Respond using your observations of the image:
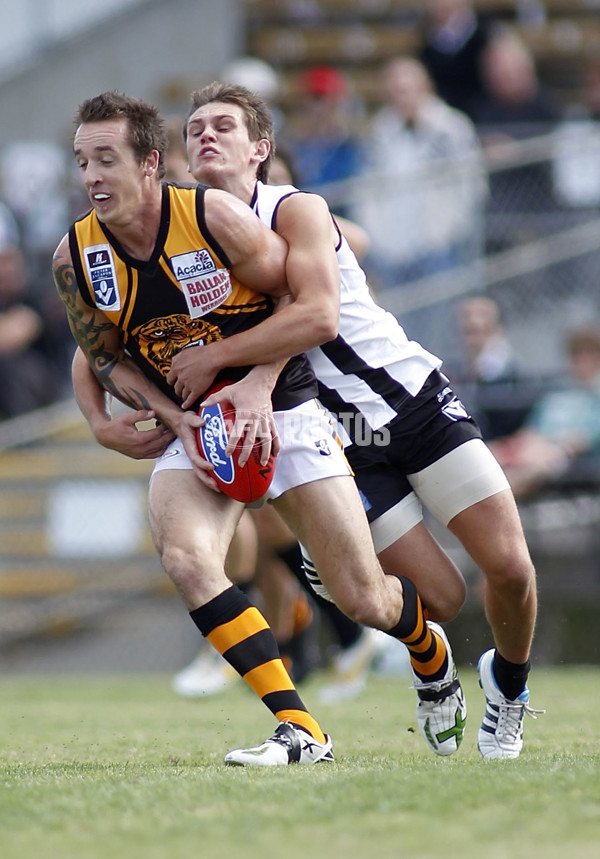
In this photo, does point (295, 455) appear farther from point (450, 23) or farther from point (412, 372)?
point (450, 23)

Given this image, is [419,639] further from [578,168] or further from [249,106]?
[578,168]

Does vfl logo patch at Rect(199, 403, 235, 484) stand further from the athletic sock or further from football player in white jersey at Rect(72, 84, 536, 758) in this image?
the athletic sock

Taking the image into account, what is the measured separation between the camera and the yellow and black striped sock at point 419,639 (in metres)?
4.63

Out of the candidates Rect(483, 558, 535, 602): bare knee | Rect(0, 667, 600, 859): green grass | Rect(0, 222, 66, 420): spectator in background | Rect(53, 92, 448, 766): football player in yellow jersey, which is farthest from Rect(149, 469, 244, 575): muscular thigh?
Rect(0, 222, 66, 420): spectator in background

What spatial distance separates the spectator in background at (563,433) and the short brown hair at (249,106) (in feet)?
16.2

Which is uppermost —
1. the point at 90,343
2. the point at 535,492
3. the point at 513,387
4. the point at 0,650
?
the point at 90,343

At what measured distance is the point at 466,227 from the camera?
32.6 ft

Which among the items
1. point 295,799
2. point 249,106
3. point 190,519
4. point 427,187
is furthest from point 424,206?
point 295,799

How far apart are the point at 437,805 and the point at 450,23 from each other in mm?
9735

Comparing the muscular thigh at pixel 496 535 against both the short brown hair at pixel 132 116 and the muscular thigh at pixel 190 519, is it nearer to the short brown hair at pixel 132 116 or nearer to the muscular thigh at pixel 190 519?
the muscular thigh at pixel 190 519

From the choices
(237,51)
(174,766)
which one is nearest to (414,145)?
(237,51)

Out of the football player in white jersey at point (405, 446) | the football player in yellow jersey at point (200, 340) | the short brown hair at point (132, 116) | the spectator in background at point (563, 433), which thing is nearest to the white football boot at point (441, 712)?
the football player in white jersey at point (405, 446)

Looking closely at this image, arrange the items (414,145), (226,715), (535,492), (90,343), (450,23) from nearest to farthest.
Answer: (90,343) < (226,715) < (535,492) < (414,145) < (450,23)

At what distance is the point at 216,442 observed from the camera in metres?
4.28
